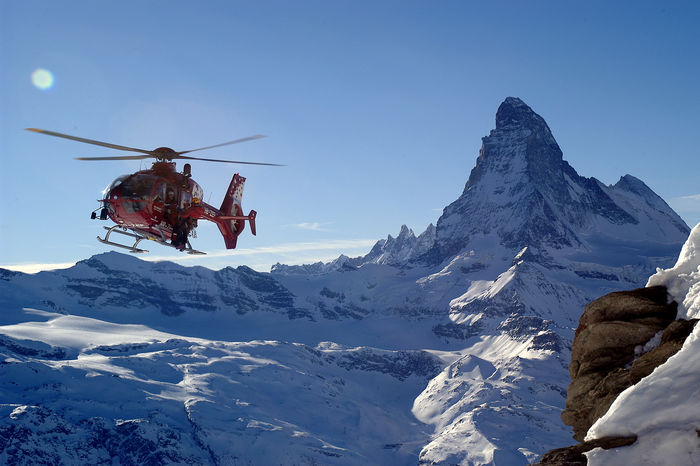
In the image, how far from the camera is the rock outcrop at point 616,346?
46.6 ft

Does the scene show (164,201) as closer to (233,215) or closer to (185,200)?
(185,200)

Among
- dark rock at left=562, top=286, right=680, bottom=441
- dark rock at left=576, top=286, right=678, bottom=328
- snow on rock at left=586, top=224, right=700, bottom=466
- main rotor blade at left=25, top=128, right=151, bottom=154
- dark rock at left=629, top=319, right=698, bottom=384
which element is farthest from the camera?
main rotor blade at left=25, top=128, right=151, bottom=154

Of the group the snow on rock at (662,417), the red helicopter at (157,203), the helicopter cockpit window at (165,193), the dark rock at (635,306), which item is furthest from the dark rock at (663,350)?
the helicopter cockpit window at (165,193)

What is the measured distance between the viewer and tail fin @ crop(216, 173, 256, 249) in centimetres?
4119

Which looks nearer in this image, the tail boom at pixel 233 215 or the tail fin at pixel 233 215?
the tail boom at pixel 233 215

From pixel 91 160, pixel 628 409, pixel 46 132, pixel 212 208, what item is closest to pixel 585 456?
pixel 628 409

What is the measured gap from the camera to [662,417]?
12375 millimetres

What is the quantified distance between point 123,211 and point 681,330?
26.7 metres

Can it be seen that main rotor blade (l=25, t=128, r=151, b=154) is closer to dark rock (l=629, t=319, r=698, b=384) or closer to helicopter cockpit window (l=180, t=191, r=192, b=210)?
helicopter cockpit window (l=180, t=191, r=192, b=210)

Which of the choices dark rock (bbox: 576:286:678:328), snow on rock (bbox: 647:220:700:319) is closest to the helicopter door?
dark rock (bbox: 576:286:678:328)

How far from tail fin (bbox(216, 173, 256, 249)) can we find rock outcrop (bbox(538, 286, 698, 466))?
26.6m

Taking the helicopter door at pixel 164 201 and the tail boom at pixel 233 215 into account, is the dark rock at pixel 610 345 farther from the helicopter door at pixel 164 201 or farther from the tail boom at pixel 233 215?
the tail boom at pixel 233 215

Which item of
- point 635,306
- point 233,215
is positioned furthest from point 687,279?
point 233,215

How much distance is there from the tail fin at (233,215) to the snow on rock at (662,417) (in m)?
29.9
